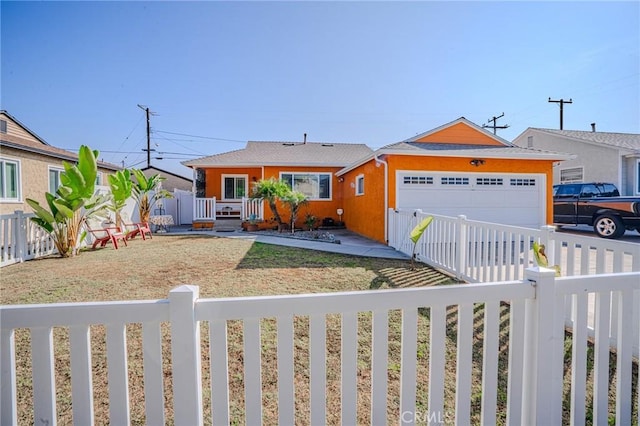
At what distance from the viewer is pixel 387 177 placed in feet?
31.6

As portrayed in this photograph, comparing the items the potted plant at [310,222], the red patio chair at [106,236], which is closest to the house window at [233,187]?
the potted plant at [310,222]

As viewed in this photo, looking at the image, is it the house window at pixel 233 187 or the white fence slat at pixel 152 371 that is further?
the house window at pixel 233 187

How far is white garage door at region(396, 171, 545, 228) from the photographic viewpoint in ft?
32.6

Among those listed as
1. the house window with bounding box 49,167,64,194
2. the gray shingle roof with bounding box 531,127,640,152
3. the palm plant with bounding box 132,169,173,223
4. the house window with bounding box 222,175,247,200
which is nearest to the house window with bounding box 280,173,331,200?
the house window with bounding box 222,175,247,200

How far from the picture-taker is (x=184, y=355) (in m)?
1.30

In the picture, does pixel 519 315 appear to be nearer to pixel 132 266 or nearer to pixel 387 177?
pixel 132 266

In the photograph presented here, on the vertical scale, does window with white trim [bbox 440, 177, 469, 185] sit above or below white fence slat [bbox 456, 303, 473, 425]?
above

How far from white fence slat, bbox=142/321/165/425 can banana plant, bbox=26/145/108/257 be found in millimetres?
7947

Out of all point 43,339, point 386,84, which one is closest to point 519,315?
point 43,339

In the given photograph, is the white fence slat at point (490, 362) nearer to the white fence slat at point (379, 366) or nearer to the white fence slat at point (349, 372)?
the white fence slat at point (379, 366)

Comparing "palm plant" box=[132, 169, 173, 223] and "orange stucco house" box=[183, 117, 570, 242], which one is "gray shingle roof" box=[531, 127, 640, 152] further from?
"palm plant" box=[132, 169, 173, 223]

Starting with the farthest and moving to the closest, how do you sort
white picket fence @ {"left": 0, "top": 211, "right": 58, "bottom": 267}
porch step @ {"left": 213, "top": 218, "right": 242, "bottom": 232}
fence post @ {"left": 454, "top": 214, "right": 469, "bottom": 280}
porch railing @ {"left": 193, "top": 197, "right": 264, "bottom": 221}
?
porch railing @ {"left": 193, "top": 197, "right": 264, "bottom": 221}
porch step @ {"left": 213, "top": 218, "right": 242, "bottom": 232}
white picket fence @ {"left": 0, "top": 211, "right": 58, "bottom": 267}
fence post @ {"left": 454, "top": 214, "right": 469, "bottom": 280}

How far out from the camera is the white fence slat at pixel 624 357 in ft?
5.81

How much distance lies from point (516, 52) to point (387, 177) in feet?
16.9
